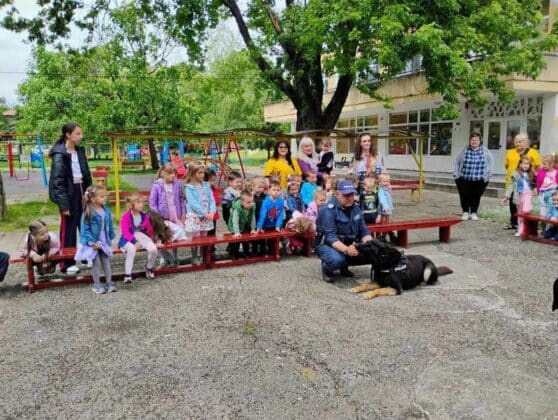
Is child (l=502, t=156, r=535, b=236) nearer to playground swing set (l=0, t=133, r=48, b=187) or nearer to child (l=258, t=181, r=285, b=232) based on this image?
child (l=258, t=181, r=285, b=232)

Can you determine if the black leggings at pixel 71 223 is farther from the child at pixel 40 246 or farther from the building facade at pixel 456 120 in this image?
the building facade at pixel 456 120

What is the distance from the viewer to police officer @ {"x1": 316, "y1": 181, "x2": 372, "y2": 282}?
6070 millimetres

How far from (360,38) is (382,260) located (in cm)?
747

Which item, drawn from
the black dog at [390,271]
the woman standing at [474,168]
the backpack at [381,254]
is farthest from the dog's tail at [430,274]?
the woman standing at [474,168]

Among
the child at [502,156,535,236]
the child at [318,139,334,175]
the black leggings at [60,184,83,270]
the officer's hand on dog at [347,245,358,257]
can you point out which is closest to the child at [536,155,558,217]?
the child at [502,156,535,236]

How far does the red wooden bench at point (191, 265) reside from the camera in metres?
6.05

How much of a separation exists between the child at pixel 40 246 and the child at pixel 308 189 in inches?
141

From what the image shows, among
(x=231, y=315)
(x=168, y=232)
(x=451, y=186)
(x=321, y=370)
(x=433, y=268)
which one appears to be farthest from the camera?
(x=451, y=186)

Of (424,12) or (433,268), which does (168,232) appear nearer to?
(433,268)

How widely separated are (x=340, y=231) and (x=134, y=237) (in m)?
2.51

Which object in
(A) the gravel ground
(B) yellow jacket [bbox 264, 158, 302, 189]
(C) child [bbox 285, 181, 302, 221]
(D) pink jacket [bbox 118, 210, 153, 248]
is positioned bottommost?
(A) the gravel ground

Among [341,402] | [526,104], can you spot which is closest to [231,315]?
[341,402]

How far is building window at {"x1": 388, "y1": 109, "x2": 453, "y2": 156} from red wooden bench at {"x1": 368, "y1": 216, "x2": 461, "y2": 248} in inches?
491

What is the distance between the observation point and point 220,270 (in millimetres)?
6867
